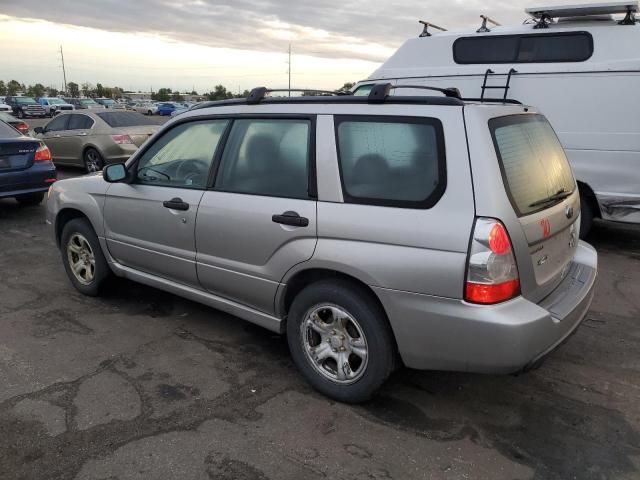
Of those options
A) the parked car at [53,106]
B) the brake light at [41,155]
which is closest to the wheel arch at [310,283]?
the brake light at [41,155]

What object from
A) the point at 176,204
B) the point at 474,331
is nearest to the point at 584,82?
→ the point at 474,331

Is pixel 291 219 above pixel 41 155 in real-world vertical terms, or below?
above

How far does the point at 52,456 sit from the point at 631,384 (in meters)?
3.37

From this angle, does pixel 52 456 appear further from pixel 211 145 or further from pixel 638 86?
pixel 638 86

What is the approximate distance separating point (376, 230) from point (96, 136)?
1027cm

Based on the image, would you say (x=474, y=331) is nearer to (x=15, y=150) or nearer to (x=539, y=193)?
(x=539, y=193)

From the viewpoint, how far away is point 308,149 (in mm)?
3211

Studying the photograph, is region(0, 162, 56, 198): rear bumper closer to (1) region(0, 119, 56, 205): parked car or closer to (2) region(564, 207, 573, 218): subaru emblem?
(1) region(0, 119, 56, 205): parked car

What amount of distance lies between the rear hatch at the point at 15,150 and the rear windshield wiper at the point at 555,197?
23.3ft

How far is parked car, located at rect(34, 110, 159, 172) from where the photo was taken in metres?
11.4

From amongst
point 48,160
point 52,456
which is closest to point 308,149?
point 52,456

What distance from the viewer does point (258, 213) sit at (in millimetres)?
3316

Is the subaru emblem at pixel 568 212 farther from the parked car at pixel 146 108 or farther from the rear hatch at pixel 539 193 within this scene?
the parked car at pixel 146 108

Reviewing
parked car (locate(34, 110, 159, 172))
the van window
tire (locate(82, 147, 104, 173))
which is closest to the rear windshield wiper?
the van window
